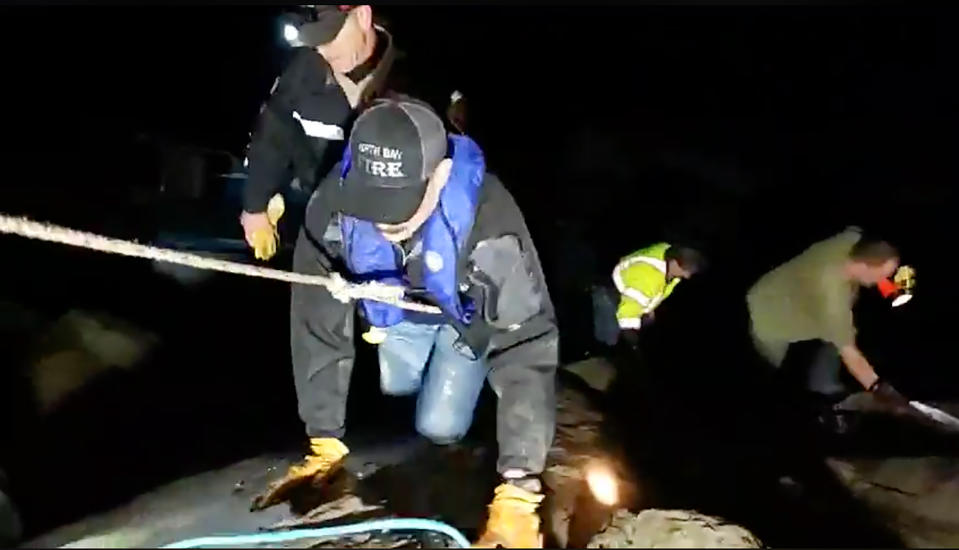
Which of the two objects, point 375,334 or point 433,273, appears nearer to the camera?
point 433,273

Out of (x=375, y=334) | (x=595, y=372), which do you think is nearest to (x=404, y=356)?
(x=375, y=334)

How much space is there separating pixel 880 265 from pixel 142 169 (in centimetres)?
454

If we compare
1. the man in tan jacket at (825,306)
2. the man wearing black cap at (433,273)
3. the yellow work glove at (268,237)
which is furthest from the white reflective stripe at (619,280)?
the man wearing black cap at (433,273)

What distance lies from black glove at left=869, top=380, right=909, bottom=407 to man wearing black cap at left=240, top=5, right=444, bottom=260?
9.01 feet

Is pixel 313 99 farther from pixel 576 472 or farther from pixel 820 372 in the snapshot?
pixel 820 372

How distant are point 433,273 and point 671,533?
960mm

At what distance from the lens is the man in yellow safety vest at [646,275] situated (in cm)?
488

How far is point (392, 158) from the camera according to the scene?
2.50 meters

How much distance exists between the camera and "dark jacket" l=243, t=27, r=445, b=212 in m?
3.47

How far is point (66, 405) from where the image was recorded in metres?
4.01

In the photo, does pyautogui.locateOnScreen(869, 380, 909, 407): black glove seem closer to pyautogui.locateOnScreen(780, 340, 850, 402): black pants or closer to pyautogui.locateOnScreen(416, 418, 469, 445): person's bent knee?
pyautogui.locateOnScreen(780, 340, 850, 402): black pants

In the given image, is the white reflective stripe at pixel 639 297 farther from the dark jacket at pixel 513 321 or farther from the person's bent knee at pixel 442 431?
the dark jacket at pixel 513 321

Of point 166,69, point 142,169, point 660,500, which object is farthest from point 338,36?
point 166,69

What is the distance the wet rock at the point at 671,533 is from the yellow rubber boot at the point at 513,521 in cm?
17
